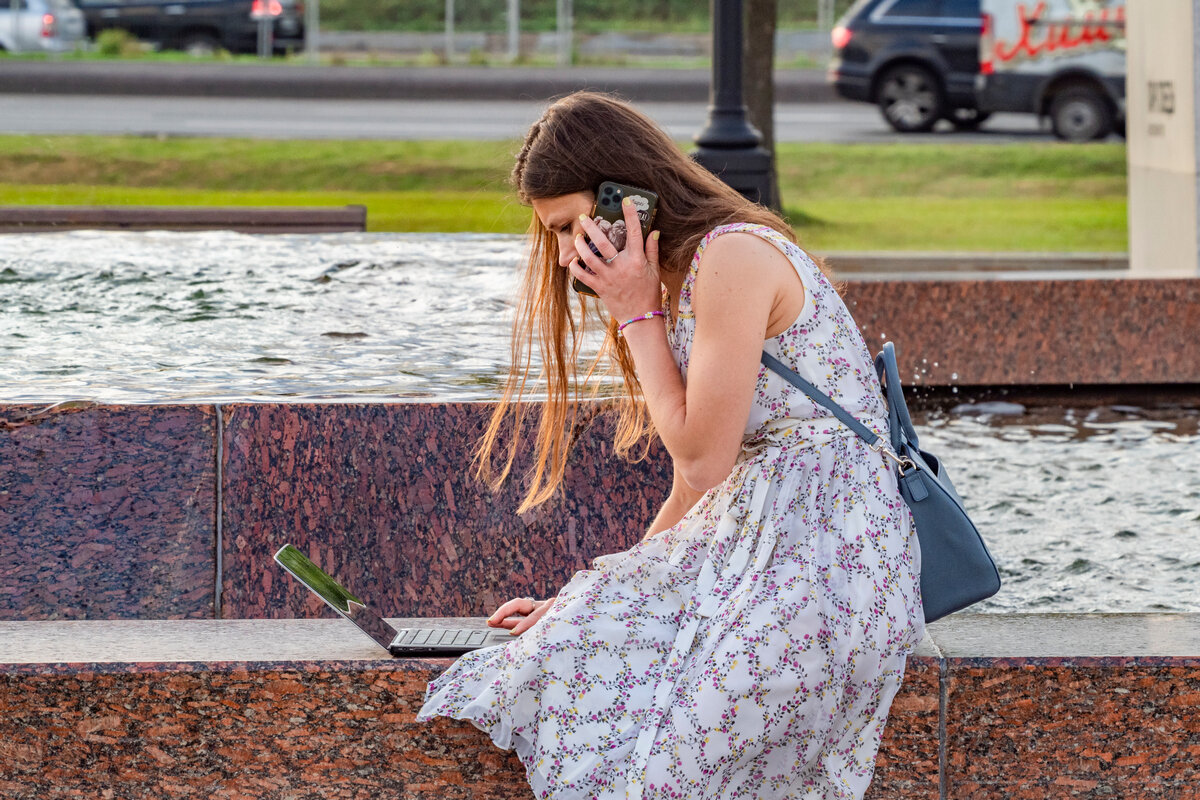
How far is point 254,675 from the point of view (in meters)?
2.76

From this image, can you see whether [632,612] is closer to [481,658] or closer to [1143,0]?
[481,658]

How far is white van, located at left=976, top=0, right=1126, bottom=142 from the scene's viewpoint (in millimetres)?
17719

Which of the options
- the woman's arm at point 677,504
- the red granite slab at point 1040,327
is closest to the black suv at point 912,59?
the red granite slab at point 1040,327

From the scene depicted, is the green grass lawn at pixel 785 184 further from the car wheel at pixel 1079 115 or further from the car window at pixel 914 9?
the car window at pixel 914 9

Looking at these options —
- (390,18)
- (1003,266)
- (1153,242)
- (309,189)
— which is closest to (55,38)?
(390,18)

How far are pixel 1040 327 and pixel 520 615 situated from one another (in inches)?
170

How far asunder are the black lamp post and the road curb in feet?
41.5

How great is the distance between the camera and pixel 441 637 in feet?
9.46

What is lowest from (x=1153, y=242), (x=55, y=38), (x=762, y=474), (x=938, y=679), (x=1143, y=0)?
(x=938, y=679)

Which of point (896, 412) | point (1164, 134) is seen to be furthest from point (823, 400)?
point (1164, 134)

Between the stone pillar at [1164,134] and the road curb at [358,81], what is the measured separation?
11380 millimetres

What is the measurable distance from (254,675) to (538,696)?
560 millimetres

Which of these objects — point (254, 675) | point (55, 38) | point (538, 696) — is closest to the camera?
point (538, 696)

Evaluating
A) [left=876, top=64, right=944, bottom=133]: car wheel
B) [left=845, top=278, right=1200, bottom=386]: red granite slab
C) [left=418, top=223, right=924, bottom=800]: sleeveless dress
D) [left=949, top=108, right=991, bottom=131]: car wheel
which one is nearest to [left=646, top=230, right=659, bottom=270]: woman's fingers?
[left=418, top=223, right=924, bottom=800]: sleeveless dress
